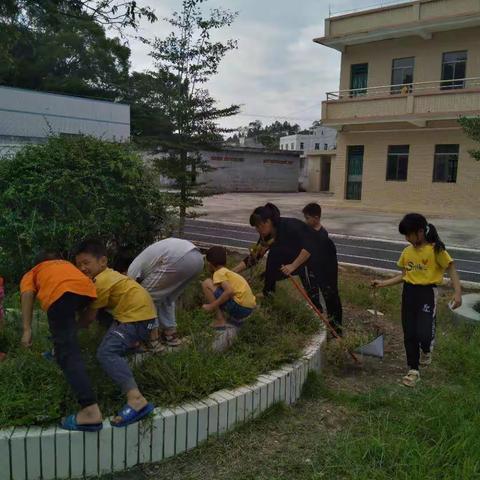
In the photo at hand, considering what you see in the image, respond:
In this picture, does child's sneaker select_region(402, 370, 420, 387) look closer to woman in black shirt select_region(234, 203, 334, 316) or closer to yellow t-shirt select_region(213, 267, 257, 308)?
woman in black shirt select_region(234, 203, 334, 316)

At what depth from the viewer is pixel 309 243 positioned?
15.0 feet

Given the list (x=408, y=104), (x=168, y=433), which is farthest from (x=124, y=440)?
(x=408, y=104)

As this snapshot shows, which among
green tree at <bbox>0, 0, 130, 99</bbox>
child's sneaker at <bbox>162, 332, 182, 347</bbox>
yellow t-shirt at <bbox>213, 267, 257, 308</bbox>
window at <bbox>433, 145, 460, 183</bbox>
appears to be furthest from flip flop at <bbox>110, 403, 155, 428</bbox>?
green tree at <bbox>0, 0, 130, 99</bbox>

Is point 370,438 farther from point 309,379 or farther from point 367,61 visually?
point 367,61

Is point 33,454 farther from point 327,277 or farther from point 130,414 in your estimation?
point 327,277

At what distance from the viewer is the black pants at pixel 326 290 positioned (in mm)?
5012

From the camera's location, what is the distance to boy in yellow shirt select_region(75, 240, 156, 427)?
9.59 ft

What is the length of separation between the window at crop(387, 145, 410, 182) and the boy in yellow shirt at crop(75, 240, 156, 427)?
72.8 ft

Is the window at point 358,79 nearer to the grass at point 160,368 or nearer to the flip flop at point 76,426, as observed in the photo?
the grass at point 160,368

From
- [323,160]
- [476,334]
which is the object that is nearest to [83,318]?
[476,334]

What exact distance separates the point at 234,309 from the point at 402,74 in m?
22.6

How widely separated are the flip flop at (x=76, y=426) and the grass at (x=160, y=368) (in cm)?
8

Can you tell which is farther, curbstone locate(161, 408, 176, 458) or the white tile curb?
curbstone locate(161, 408, 176, 458)

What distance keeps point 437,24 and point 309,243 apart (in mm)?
20446
